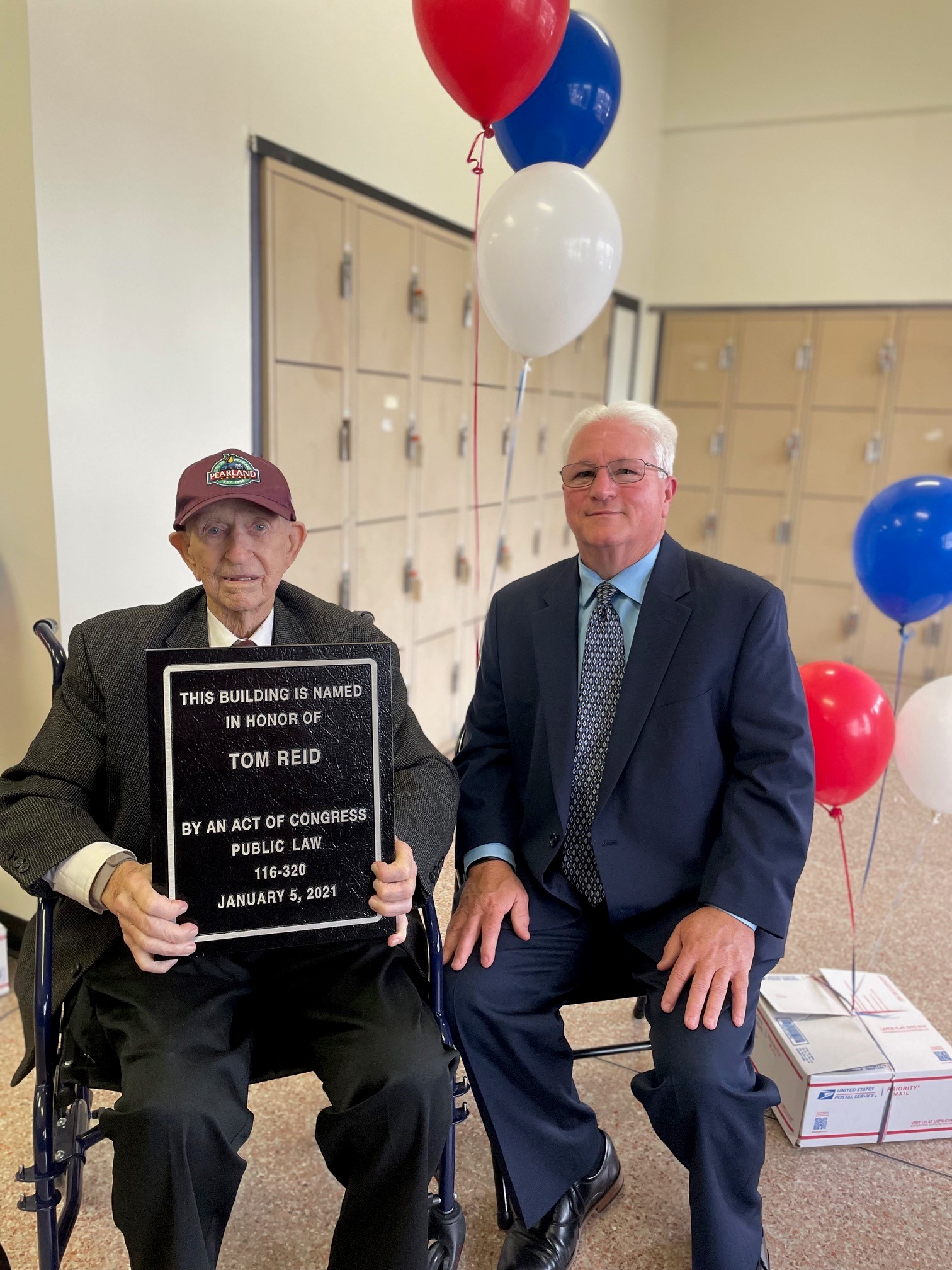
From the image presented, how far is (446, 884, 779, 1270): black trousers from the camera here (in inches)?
52.8

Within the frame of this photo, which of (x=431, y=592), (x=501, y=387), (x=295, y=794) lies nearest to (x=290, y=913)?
(x=295, y=794)

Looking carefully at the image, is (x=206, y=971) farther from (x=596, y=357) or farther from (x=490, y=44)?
(x=596, y=357)

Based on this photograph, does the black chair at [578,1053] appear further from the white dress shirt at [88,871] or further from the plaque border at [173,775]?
the white dress shirt at [88,871]

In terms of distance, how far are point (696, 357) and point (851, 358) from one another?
2.93 feet

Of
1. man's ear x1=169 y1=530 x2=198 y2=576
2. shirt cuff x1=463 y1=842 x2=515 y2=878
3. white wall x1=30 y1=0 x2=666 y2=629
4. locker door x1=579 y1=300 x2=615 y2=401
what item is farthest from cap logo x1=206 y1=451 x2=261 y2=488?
locker door x1=579 y1=300 x2=615 y2=401

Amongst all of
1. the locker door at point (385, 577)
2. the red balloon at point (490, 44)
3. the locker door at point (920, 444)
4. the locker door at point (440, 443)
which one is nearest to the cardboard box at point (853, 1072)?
A: the locker door at point (385, 577)

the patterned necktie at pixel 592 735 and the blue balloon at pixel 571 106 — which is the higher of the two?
the blue balloon at pixel 571 106

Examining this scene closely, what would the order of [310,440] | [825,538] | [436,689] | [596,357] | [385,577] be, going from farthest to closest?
[825,538]
[596,357]
[436,689]
[385,577]
[310,440]

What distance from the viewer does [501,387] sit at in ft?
13.6

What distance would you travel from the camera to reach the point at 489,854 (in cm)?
163

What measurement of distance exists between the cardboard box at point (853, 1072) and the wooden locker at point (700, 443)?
418 centimetres

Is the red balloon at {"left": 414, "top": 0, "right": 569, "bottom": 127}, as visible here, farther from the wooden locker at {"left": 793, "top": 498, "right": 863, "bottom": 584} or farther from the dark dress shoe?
the wooden locker at {"left": 793, "top": 498, "right": 863, "bottom": 584}

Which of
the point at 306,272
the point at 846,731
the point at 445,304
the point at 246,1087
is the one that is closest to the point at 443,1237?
the point at 246,1087

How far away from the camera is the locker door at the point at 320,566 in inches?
118
